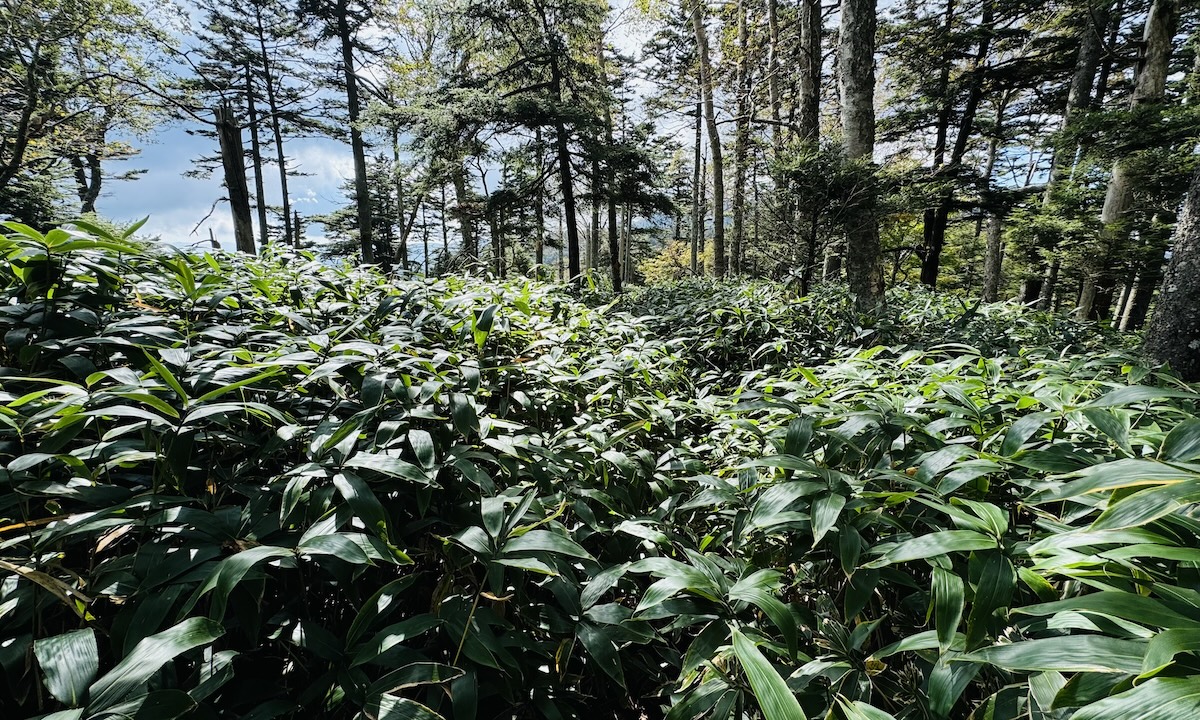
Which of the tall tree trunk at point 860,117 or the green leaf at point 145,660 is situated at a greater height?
the tall tree trunk at point 860,117

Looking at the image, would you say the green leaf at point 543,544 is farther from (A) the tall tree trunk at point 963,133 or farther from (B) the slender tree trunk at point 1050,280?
(A) the tall tree trunk at point 963,133

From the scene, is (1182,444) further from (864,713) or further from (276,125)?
(276,125)

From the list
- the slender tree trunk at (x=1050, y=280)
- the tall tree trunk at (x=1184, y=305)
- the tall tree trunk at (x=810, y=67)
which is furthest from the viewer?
the slender tree trunk at (x=1050, y=280)

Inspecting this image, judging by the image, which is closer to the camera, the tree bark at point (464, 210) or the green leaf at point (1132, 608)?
the green leaf at point (1132, 608)

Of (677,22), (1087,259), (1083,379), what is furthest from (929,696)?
(677,22)

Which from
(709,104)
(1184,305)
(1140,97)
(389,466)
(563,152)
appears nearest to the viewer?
(389,466)

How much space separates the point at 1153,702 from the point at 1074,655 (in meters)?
0.08

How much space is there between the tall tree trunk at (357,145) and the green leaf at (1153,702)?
470 inches

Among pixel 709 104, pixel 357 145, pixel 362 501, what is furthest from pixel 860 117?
pixel 357 145

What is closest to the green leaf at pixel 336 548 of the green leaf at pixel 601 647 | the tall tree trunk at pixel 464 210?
the green leaf at pixel 601 647

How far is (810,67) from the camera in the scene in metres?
6.33

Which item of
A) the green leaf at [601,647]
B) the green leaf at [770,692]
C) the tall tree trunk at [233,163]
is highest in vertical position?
the tall tree trunk at [233,163]

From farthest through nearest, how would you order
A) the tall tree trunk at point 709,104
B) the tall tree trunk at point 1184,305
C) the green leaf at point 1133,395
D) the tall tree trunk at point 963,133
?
the tall tree trunk at point 709,104 → the tall tree trunk at point 963,133 → the tall tree trunk at point 1184,305 → the green leaf at point 1133,395

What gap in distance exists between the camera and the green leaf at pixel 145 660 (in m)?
0.57
